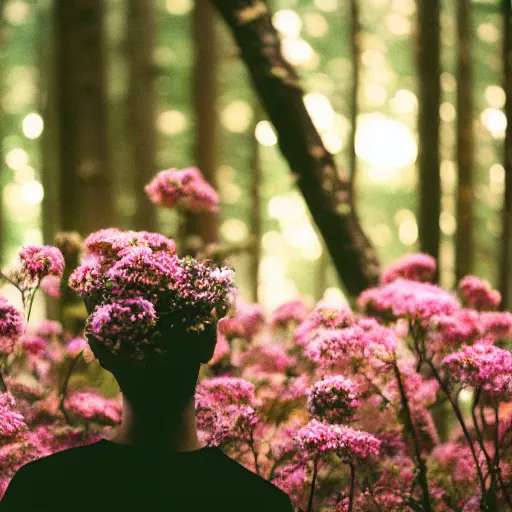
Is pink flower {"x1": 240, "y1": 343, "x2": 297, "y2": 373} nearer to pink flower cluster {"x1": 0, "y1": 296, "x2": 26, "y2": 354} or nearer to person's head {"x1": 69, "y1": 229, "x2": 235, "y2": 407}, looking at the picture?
pink flower cluster {"x1": 0, "y1": 296, "x2": 26, "y2": 354}

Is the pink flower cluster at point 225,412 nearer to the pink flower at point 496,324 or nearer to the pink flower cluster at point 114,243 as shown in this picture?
the pink flower cluster at point 114,243

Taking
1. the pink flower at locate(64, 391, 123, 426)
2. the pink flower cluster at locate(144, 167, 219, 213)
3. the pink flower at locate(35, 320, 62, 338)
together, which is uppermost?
the pink flower cluster at locate(144, 167, 219, 213)

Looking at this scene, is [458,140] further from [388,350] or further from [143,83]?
[388,350]

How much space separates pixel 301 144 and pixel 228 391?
2394mm

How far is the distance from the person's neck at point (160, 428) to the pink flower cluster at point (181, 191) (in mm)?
1816

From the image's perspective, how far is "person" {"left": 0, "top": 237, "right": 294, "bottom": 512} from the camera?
2.05m

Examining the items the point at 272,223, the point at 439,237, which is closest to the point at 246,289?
the point at 272,223

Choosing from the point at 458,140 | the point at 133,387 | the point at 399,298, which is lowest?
the point at 133,387

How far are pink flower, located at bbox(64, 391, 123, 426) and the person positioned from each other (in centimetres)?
98

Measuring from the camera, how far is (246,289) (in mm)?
16344

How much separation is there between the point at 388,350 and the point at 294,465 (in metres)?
0.59

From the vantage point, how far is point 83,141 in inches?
215

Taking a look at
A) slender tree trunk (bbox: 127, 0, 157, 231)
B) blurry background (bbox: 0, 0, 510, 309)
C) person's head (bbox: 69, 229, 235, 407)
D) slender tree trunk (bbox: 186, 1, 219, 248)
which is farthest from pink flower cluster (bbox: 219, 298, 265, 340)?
slender tree trunk (bbox: 127, 0, 157, 231)

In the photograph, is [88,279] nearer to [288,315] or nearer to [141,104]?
[288,315]
